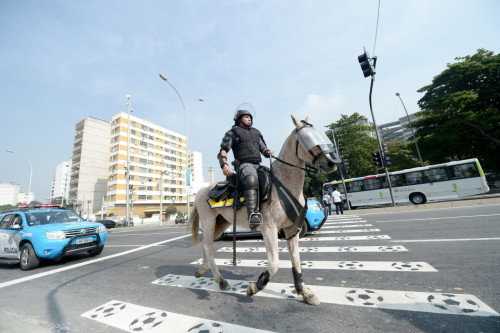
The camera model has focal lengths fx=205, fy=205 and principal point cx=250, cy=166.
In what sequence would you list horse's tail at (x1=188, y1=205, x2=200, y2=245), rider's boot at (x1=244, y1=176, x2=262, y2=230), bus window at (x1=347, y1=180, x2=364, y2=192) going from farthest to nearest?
1. bus window at (x1=347, y1=180, x2=364, y2=192)
2. horse's tail at (x1=188, y1=205, x2=200, y2=245)
3. rider's boot at (x1=244, y1=176, x2=262, y2=230)

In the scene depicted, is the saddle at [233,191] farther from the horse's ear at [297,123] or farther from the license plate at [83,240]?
the license plate at [83,240]

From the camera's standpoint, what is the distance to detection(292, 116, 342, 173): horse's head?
7.41ft

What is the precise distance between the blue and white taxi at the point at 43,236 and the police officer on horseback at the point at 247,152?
5.28 metres

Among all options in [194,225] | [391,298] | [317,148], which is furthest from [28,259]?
[391,298]

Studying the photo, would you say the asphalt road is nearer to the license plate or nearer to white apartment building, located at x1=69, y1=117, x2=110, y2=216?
the license plate

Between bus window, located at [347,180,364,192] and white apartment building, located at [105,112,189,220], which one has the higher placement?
white apartment building, located at [105,112,189,220]

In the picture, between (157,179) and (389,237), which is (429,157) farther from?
(157,179)

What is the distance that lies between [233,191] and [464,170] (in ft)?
68.6

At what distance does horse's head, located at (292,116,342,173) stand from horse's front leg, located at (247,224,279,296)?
973mm

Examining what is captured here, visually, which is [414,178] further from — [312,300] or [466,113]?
[312,300]

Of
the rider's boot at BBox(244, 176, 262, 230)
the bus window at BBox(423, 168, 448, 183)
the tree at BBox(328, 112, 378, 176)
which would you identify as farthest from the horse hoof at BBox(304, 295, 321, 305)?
the tree at BBox(328, 112, 378, 176)

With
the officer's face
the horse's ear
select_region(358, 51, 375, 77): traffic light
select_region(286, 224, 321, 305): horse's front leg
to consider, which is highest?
select_region(358, 51, 375, 77): traffic light

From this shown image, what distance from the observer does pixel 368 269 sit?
3469 millimetres

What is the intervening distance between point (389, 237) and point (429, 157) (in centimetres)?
2494
